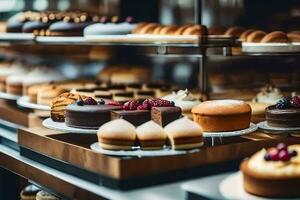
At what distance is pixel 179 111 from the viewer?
2.55 meters


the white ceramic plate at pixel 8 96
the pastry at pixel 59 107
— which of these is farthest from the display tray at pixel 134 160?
the white ceramic plate at pixel 8 96

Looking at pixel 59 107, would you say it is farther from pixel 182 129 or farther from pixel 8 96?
pixel 8 96

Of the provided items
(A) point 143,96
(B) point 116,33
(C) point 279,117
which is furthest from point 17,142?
(C) point 279,117

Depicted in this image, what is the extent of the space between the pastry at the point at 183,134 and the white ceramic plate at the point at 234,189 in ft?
1.10

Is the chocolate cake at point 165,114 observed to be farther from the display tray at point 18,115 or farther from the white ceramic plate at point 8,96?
the white ceramic plate at point 8,96

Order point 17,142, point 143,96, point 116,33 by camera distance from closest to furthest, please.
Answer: point 17,142 → point 143,96 → point 116,33

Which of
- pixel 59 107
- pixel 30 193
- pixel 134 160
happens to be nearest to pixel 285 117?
pixel 134 160

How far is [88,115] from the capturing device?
8.91 ft

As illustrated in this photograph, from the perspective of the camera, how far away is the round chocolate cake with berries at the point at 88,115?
107 inches

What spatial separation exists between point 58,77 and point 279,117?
2355 millimetres

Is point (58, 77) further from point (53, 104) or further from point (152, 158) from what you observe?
point (152, 158)

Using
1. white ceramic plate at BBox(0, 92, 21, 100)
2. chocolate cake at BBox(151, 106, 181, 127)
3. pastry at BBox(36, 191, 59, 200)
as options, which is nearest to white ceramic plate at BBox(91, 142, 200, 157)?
chocolate cake at BBox(151, 106, 181, 127)

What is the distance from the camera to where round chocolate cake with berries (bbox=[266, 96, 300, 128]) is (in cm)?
261

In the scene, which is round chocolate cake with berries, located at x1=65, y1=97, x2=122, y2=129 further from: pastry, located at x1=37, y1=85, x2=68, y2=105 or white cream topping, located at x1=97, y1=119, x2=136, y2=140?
pastry, located at x1=37, y1=85, x2=68, y2=105
